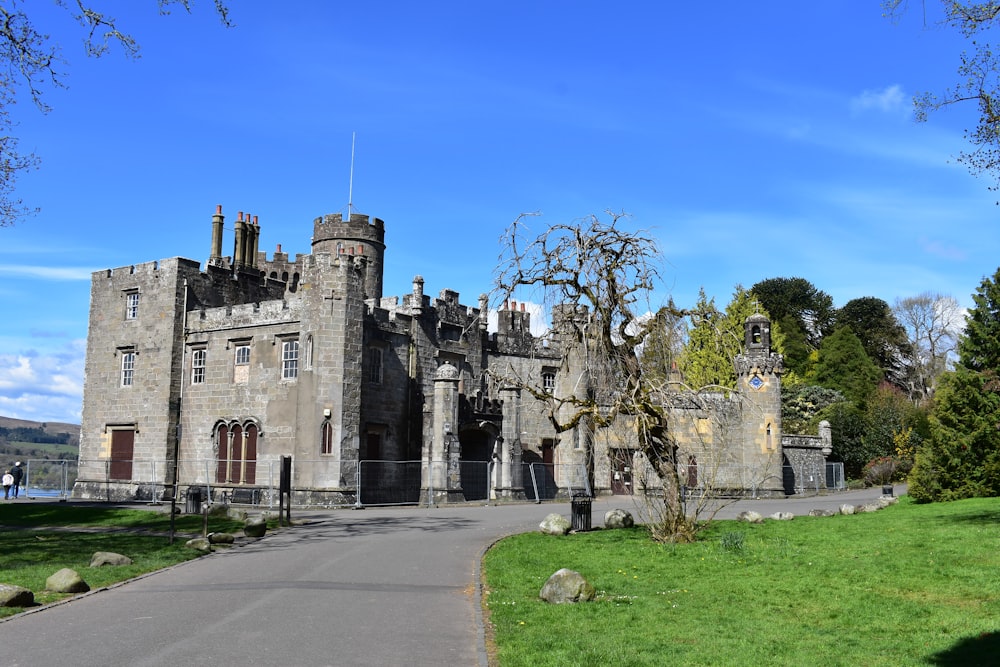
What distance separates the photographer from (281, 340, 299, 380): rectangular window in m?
34.5

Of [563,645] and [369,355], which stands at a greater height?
[369,355]

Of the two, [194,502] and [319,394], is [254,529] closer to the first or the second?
[194,502]

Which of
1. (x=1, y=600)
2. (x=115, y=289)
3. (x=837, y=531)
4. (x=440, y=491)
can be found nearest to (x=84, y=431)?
(x=115, y=289)

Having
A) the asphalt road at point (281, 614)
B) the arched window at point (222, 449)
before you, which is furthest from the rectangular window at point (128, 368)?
the asphalt road at point (281, 614)

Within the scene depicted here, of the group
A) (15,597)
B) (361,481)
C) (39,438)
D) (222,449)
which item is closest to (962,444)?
(361,481)

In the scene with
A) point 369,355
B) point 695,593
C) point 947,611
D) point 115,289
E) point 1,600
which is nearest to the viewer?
point 947,611

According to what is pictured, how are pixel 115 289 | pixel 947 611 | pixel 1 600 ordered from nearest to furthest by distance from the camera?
pixel 947 611, pixel 1 600, pixel 115 289

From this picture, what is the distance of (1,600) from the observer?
11.5 m

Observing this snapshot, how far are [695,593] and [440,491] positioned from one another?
22454 mm

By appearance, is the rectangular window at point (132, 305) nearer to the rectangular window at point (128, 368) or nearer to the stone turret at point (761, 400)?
the rectangular window at point (128, 368)

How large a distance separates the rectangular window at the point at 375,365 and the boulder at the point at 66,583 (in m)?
22.8

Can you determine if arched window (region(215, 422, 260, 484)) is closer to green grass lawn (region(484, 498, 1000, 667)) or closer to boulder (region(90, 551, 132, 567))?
boulder (region(90, 551, 132, 567))

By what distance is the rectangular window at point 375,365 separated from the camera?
3597 cm

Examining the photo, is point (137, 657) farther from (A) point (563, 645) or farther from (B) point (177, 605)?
(A) point (563, 645)
